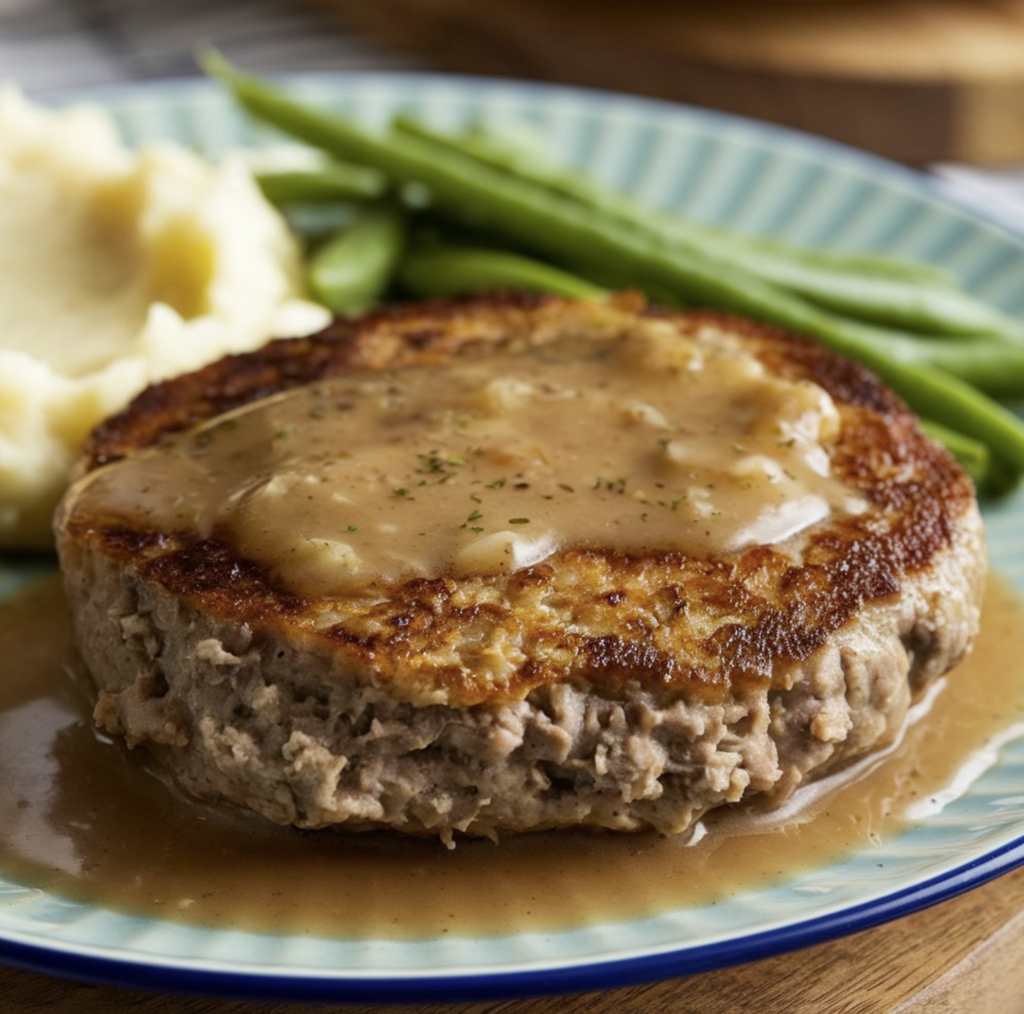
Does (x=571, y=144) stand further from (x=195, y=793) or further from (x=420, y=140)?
(x=195, y=793)

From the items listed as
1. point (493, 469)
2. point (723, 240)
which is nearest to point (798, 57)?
point (723, 240)

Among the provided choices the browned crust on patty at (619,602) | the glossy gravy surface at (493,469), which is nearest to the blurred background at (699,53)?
the glossy gravy surface at (493,469)

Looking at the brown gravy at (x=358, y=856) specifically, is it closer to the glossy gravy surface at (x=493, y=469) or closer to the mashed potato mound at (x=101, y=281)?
the glossy gravy surface at (x=493, y=469)

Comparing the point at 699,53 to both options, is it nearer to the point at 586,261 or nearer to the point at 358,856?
the point at 586,261

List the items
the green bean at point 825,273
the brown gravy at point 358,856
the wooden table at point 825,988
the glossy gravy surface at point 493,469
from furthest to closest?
the green bean at point 825,273 → the glossy gravy surface at point 493,469 → the brown gravy at point 358,856 → the wooden table at point 825,988

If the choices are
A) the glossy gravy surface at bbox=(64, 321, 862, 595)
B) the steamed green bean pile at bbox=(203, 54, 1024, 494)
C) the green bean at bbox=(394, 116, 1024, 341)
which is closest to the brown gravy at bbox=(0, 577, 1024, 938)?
the glossy gravy surface at bbox=(64, 321, 862, 595)

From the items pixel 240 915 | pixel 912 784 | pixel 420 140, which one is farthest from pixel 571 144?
pixel 240 915
